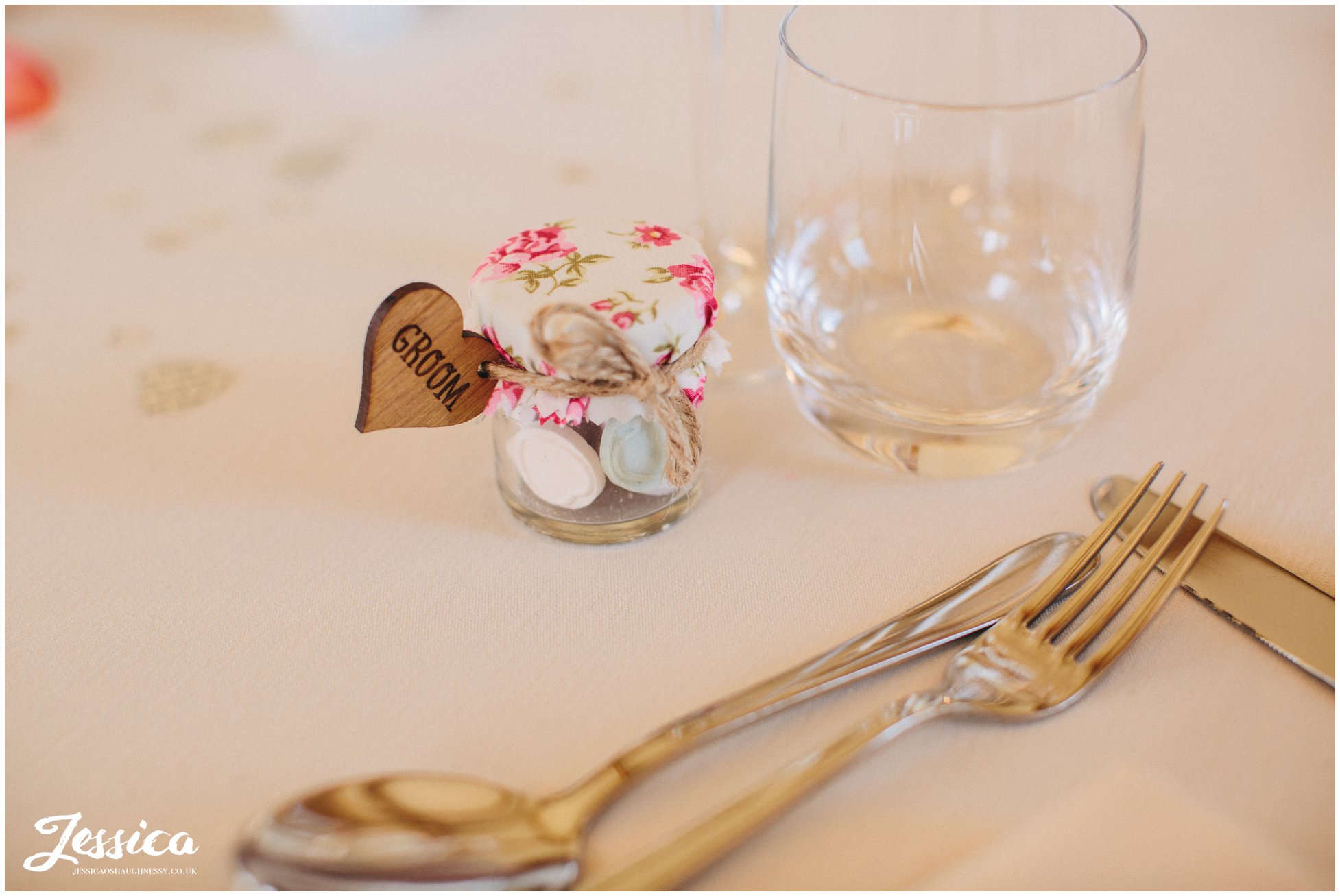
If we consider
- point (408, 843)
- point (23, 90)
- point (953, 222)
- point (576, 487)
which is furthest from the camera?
point (23, 90)

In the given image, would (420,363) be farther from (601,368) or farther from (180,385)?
(180,385)

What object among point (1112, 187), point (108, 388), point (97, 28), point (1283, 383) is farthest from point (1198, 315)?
point (97, 28)

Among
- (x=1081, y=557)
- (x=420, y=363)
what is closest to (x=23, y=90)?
(x=420, y=363)

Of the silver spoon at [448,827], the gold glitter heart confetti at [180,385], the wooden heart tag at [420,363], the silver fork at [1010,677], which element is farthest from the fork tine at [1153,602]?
the gold glitter heart confetti at [180,385]

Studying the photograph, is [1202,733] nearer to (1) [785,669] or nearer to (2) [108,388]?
(1) [785,669]

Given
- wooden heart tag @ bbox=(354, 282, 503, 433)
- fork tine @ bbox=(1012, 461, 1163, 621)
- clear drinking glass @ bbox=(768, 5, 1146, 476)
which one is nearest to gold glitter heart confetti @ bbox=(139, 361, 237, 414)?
wooden heart tag @ bbox=(354, 282, 503, 433)
